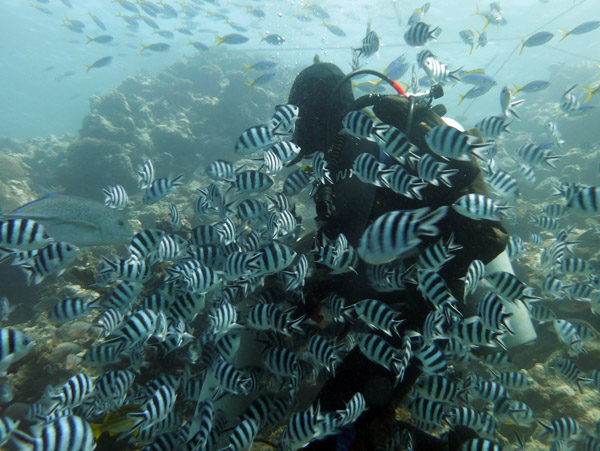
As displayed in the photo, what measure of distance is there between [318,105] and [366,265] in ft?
8.05

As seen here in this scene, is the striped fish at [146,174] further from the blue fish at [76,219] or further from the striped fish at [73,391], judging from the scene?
the striped fish at [73,391]

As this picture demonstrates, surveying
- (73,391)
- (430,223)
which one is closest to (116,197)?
(73,391)

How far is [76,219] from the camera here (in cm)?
416

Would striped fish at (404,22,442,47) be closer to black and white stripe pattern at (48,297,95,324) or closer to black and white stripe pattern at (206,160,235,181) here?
black and white stripe pattern at (206,160,235,181)

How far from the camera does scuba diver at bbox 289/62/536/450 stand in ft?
10.0

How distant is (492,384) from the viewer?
3369 mm

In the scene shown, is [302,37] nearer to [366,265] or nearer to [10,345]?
[366,265]

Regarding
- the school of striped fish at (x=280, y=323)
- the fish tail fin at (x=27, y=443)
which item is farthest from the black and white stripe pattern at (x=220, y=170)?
the fish tail fin at (x=27, y=443)

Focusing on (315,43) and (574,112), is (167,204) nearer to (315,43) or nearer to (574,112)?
(574,112)

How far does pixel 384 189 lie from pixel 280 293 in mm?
1796

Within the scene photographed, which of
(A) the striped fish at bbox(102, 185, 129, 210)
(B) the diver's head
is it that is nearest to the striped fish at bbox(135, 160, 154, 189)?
(A) the striped fish at bbox(102, 185, 129, 210)

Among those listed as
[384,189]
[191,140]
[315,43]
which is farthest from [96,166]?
[315,43]

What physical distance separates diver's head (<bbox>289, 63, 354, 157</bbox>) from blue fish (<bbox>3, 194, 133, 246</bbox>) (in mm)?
3080

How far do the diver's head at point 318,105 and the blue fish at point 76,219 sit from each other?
10.1 feet
